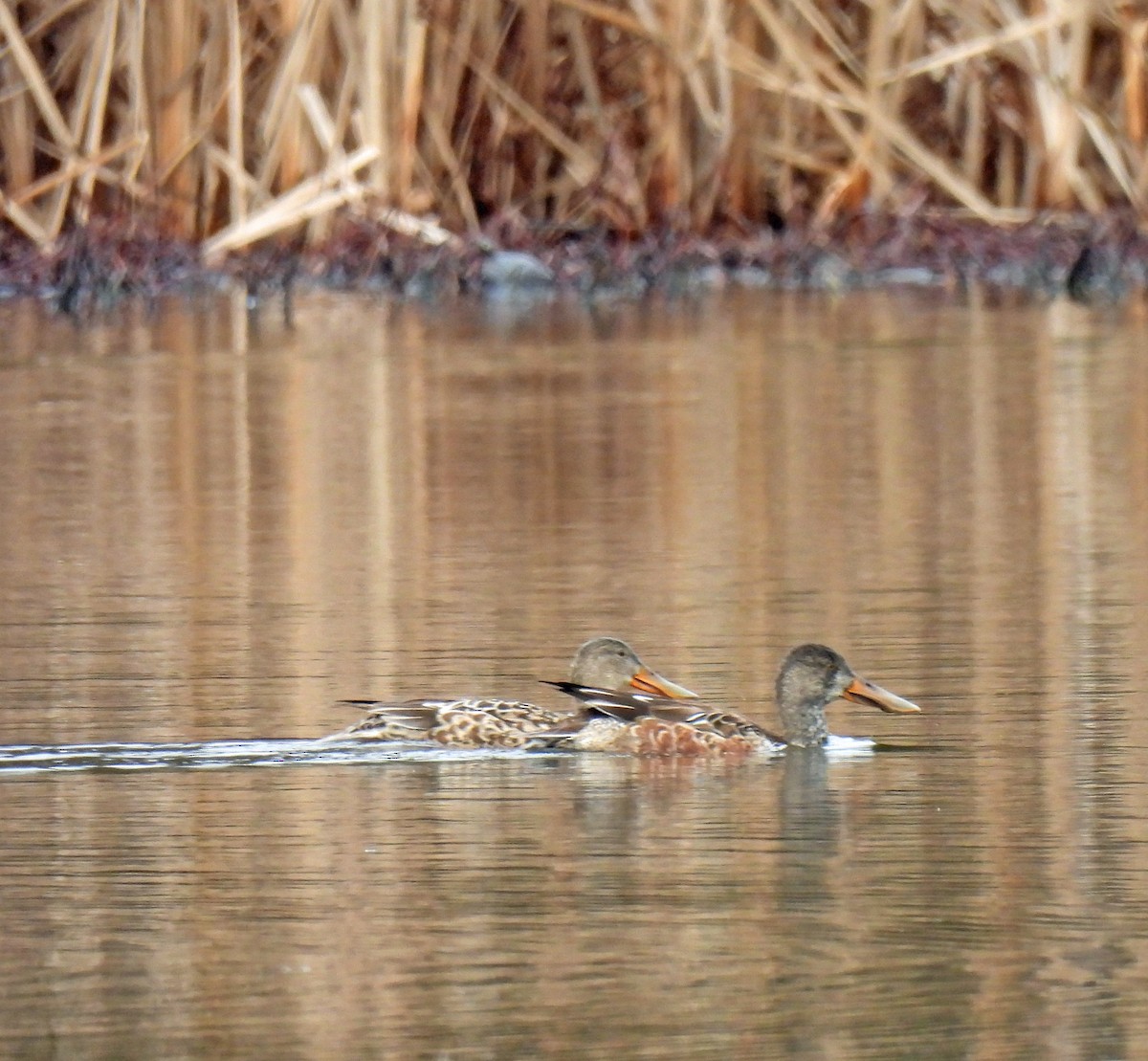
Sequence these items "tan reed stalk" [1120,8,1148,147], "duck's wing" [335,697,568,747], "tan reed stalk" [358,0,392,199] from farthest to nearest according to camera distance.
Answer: "tan reed stalk" [1120,8,1148,147], "tan reed stalk" [358,0,392,199], "duck's wing" [335,697,568,747]

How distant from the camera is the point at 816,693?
598 cm

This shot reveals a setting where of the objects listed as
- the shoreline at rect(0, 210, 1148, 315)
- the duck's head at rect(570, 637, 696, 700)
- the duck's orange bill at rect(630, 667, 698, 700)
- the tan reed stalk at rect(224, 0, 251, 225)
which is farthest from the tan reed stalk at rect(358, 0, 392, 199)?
the duck's orange bill at rect(630, 667, 698, 700)

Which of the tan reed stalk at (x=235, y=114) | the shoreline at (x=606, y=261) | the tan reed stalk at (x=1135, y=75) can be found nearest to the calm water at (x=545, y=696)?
the tan reed stalk at (x=235, y=114)

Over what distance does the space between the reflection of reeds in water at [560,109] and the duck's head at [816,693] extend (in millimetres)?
10581

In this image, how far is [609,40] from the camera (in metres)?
18.3

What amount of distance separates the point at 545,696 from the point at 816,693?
1.99 feet

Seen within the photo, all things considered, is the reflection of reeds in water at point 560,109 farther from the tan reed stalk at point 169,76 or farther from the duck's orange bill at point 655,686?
the duck's orange bill at point 655,686

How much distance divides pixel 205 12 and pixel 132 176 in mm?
880

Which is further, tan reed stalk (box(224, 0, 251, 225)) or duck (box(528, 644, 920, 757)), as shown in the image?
tan reed stalk (box(224, 0, 251, 225))

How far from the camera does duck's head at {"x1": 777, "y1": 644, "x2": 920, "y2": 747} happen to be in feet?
19.5

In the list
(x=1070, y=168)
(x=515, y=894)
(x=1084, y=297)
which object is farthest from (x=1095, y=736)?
(x=1070, y=168)

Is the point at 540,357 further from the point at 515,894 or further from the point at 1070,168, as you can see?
the point at 515,894

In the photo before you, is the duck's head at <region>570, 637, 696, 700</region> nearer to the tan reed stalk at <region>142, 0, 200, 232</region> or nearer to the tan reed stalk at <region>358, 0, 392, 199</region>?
the tan reed stalk at <region>358, 0, 392, 199</region>

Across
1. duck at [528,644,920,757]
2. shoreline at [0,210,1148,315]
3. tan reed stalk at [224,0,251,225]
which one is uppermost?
tan reed stalk at [224,0,251,225]
